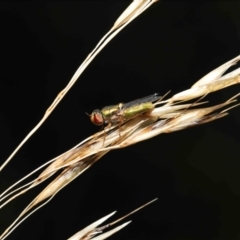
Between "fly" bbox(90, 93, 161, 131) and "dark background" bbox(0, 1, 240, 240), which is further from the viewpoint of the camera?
"dark background" bbox(0, 1, 240, 240)

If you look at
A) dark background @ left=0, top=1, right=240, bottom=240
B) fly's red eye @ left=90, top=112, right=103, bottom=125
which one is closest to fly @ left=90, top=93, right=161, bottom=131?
fly's red eye @ left=90, top=112, right=103, bottom=125

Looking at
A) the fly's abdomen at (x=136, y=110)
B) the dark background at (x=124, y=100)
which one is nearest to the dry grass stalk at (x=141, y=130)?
the fly's abdomen at (x=136, y=110)

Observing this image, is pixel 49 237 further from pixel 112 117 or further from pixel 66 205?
pixel 112 117

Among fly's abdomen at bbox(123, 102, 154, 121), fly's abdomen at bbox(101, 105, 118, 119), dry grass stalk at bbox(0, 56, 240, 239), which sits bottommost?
dry grass stalk at bbox(0, 56, 240, 239)

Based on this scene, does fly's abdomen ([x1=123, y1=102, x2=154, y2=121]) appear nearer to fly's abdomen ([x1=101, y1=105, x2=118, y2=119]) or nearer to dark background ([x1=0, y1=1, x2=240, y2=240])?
fly's abdomen ([x1=101, y1=105, x2=118, y2=119])

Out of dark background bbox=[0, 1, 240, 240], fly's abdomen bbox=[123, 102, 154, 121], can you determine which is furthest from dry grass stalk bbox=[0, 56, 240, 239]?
dark background bbox=[0, 1, 240, 240]

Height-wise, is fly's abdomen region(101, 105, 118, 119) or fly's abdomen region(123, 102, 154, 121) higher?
fly's abdomen region(101, 105, 118, 119)

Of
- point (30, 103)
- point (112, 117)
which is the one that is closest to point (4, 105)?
point (30, 103)

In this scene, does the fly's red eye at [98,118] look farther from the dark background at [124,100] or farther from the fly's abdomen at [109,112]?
the dark background at [124,100]
